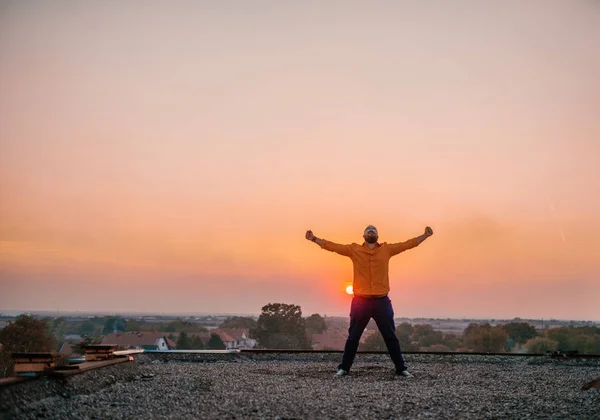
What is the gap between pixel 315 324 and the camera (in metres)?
68.6

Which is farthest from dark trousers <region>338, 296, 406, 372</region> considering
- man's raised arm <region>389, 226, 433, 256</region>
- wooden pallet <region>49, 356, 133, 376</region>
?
wooden pallet <region>49, 356, 133, 376</region>

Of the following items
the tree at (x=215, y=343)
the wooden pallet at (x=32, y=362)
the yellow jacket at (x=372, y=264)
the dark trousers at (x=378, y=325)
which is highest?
the yellow jacket at (x=372, y=264)

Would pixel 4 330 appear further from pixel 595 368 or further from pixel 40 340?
pixel 595 368

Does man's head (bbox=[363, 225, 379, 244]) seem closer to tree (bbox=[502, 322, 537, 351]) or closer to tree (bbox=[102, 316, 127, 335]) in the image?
tree (bbox=[502, 322, 537, 351])

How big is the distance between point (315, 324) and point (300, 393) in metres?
60.4

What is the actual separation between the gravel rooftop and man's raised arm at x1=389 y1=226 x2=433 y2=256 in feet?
7.57

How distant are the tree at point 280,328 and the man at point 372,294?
44.3 metres

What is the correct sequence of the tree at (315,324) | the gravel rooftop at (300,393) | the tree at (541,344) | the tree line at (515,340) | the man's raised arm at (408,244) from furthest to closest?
the tree at (315,324)
the tree line at (515,340)
the tree at (541,344)
the man's raised arm at (408,244)
the gravel rooftop at (300,393)

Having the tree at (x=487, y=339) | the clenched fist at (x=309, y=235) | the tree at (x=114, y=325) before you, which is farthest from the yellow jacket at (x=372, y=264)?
the tree at (x=114, y=325)

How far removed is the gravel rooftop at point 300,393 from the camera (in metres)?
7.17

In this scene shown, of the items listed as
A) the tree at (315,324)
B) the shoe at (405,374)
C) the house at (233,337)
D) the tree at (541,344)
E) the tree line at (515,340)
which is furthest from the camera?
the house at (233,337)

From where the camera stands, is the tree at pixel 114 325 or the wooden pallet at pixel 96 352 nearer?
the wooden pallet at pixel 96 352

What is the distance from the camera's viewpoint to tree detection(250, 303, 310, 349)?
5588 centimetres

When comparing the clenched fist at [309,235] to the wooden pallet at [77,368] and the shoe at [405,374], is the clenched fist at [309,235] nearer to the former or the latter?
the shoe at [405,374]
